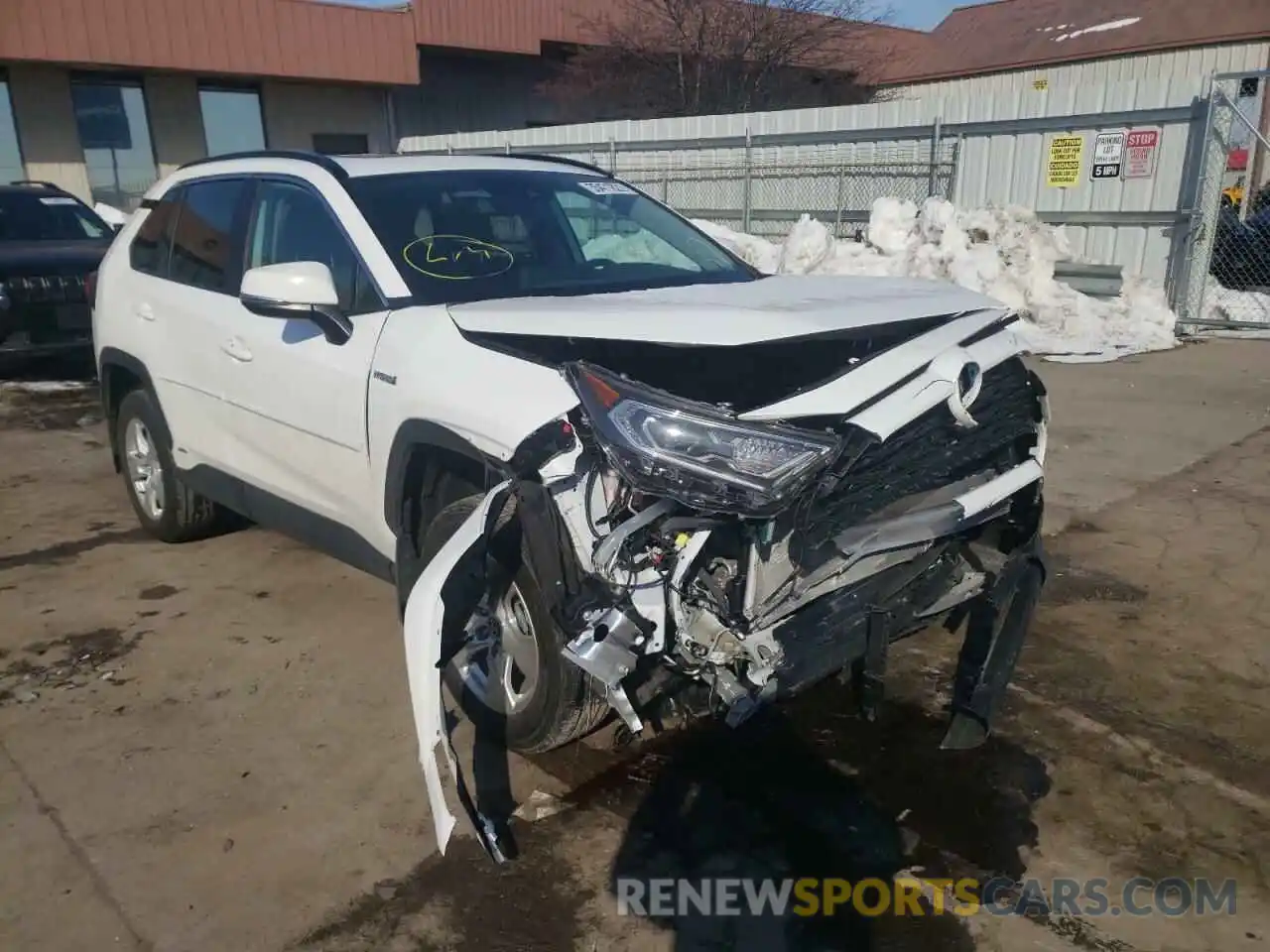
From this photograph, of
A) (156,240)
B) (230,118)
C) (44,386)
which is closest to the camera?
(156,240)

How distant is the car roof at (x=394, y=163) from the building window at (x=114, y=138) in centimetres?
1785

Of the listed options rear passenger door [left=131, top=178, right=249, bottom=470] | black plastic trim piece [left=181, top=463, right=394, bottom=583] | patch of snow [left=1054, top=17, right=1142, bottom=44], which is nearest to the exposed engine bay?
black plastic trim piece [left=181, top=463, right=394, bottom=583]

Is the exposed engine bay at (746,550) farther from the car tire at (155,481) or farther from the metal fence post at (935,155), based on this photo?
the metal fence post at (935,155)

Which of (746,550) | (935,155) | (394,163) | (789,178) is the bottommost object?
(746,550)

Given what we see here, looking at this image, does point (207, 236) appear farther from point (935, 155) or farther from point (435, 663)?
point (935, 155)

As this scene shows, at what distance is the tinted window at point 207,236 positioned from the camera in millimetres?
4336

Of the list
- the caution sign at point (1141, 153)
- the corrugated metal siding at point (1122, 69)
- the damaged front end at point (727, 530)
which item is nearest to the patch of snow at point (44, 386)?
the damaged front end at point (727, 530)

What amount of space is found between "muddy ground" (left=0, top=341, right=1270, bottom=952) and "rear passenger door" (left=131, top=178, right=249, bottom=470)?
79cm

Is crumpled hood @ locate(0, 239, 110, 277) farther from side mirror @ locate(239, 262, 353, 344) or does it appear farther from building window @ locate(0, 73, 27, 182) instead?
building window @ locate(0, 73, 27, 182)

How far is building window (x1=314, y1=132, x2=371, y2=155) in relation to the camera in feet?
75.3

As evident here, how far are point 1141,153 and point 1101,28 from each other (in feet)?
66.5

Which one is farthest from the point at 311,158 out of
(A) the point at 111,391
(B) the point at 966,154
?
(B) the point at 966,154

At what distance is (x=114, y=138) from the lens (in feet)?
65.7

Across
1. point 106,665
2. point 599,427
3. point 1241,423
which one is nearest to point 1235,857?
point 599,427
